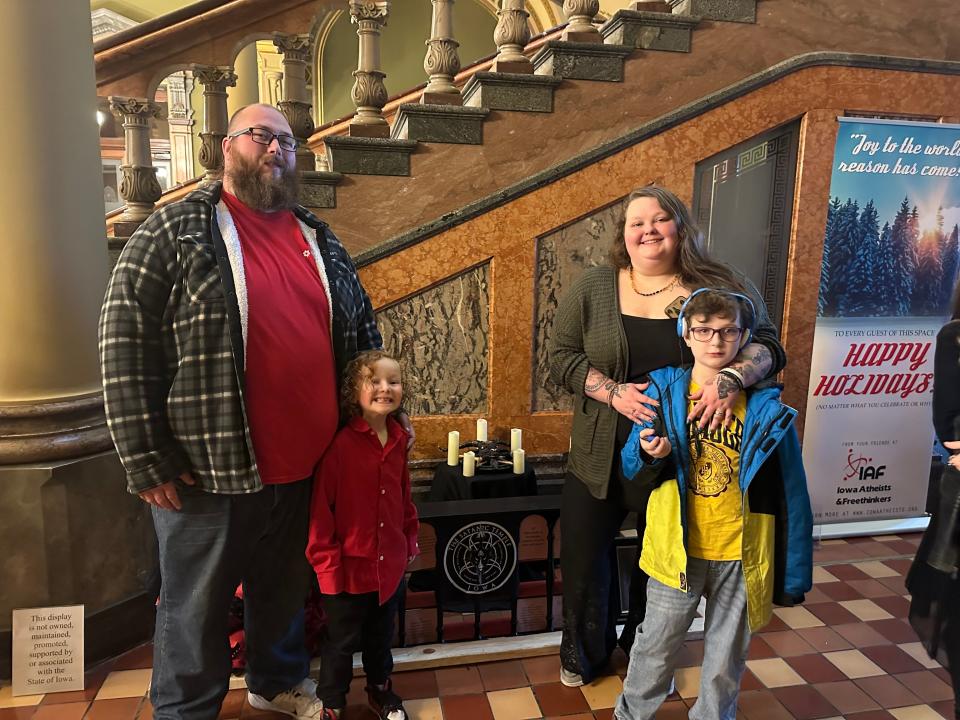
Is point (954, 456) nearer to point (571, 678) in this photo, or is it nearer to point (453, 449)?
point (571, 678)

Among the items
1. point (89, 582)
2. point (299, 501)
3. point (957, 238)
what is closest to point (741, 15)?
point (957, 238)

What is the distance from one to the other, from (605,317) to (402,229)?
1233mm

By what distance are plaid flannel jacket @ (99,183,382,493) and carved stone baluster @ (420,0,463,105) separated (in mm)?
1558

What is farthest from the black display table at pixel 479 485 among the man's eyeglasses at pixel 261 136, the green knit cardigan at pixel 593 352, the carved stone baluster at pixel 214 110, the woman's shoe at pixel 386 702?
the carved stone baluster at pixel 214 110

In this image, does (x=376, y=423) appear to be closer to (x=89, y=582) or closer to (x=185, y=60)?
(x=89, y=582)

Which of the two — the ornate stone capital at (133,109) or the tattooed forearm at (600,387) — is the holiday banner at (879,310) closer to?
the tattooed forearm at (600,387)

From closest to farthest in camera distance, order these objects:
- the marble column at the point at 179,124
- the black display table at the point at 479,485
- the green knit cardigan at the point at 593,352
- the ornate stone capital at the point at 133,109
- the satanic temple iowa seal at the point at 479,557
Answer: the green knit cardigan at the point at 593,352
the satanic temple iowa seal at the point at 479,557
the black display table at the point at 479,485
the ornate stone capital at the point at 133,109
the marble column at the point at 179,124

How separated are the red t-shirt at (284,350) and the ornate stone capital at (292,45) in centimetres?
157

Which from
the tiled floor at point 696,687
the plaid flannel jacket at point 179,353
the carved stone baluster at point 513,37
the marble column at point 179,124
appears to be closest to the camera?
the plaid flannel jacket at point 179,353

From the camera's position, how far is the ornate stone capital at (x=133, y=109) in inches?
115

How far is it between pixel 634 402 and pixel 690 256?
45cm

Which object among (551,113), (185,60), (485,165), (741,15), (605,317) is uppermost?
(741,15)

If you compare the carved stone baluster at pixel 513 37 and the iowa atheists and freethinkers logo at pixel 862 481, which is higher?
the carved stone baluster at pixel 513 37

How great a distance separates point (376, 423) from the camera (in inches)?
76.2
